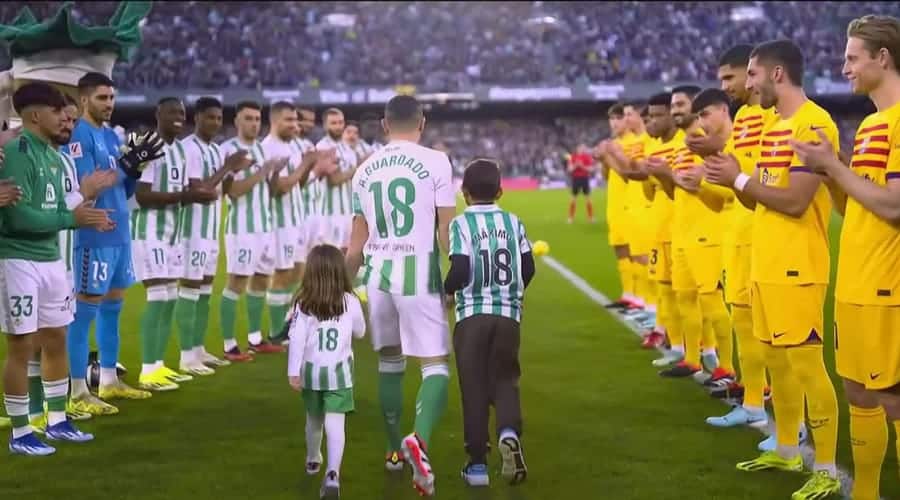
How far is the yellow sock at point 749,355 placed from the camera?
6.39 meters

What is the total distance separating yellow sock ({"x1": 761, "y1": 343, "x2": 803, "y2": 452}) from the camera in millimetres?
5469

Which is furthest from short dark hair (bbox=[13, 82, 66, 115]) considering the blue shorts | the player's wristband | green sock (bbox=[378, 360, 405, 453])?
the player's wristband

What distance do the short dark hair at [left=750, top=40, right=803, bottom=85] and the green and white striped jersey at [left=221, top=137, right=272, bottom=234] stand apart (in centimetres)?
581

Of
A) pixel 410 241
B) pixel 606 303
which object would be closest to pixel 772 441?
pixel 410 241

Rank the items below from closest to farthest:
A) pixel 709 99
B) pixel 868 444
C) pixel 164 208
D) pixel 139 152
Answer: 1. pixel 868 444
2. pixel 709 99
3. pixel 139 152
4. pixel 164 208

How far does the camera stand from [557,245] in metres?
20.3

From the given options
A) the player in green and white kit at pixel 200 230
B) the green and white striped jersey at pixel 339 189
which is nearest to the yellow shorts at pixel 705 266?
the player in green and white kit at pixel 200 230

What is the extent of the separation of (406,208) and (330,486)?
1642 millimetres

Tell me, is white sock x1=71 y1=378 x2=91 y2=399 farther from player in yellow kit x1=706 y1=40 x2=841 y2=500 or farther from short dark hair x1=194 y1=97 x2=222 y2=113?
player in yellow kit x1=706 y1=40 x2=841 y2=500

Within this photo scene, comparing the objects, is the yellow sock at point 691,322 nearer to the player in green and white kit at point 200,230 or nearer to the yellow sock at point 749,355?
the yellow sock at point 749,355

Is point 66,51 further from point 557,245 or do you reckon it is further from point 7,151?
point 557,245

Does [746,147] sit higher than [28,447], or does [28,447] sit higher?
[746,147]

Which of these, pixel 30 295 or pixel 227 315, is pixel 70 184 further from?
pixel 227 315

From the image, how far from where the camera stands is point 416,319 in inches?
218
